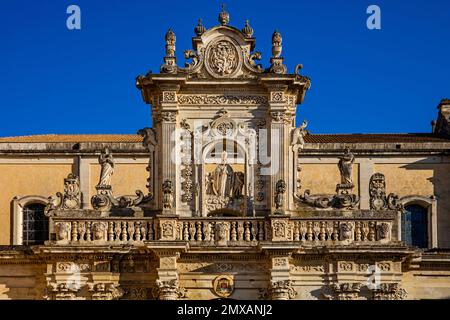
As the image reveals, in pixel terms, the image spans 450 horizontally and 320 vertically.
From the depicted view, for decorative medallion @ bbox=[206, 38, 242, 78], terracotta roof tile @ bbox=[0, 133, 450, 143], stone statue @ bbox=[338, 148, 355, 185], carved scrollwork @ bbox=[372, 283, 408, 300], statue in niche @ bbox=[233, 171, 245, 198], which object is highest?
decorative medallion @ bbox=[206, 38, 242, 78]

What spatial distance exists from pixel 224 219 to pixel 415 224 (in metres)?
12.5

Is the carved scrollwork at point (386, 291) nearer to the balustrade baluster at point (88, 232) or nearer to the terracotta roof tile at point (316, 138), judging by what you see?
the balustrade baluster at point (88, 232)

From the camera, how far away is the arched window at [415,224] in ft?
160

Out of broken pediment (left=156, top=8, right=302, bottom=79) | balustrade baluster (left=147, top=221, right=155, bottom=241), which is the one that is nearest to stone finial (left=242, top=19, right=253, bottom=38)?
broken pediment (left=156, top=8, right=302, bottom=79)

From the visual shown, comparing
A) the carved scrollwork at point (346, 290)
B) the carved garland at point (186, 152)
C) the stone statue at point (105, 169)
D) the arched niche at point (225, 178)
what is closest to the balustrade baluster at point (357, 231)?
the carved scrollwork at point (346, 290)

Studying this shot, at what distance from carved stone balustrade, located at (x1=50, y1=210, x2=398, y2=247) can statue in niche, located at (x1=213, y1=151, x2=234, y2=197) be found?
1.28m

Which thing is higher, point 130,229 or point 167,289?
point 130,229

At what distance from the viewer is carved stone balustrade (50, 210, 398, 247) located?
38.0 meters

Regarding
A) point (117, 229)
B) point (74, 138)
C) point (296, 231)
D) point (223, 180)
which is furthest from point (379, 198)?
point (74, 138)

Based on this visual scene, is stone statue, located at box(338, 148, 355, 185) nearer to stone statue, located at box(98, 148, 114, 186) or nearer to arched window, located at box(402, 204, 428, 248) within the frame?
stone statue, located at box(98, 148, 114, 186)

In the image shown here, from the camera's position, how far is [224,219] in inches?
1494

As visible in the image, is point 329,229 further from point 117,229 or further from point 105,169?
point 105,169

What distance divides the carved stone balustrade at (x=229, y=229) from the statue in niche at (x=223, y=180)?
1276mm
